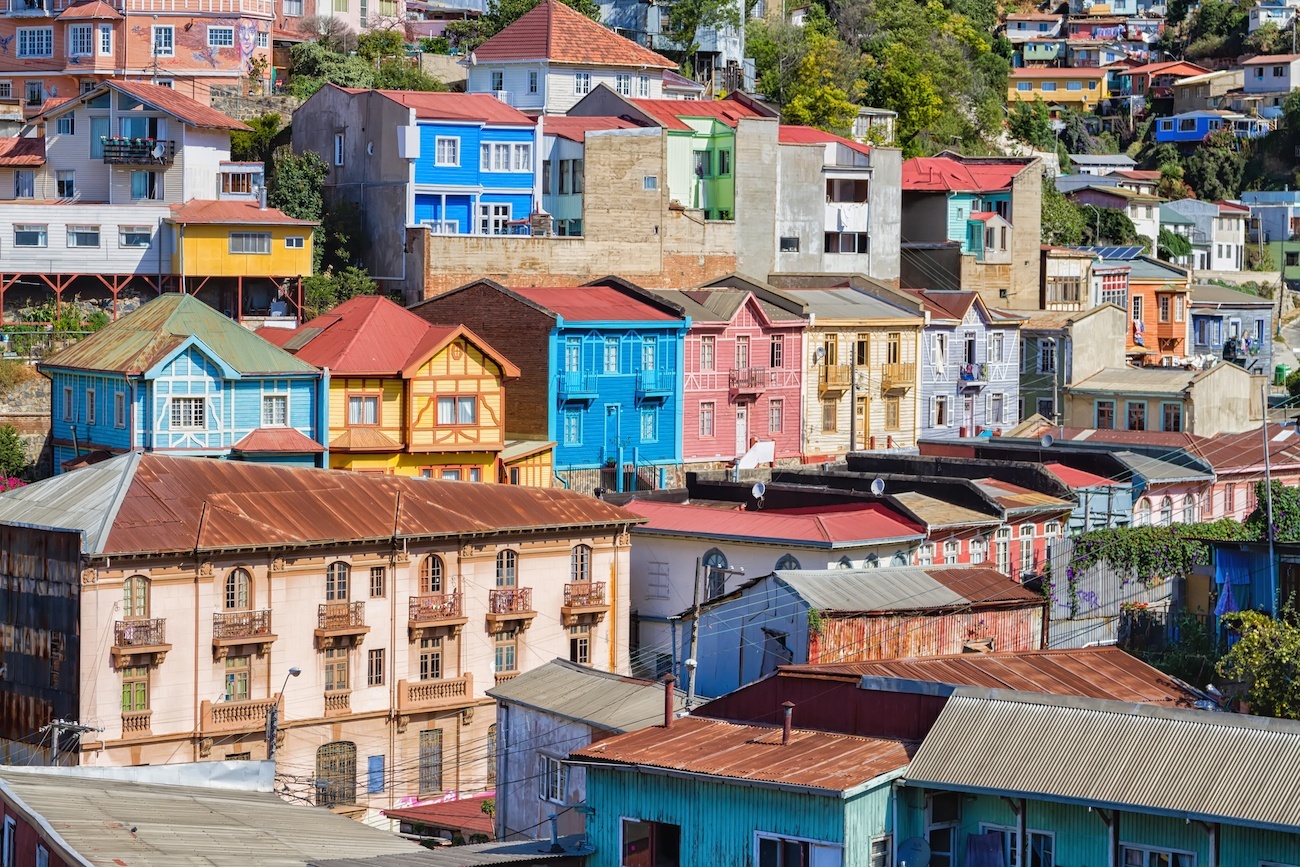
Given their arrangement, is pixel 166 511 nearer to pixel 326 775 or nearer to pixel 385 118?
pixel 326 775

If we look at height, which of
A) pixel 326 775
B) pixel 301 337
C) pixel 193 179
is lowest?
pixel 326 775

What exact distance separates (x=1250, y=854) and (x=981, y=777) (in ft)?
12.7

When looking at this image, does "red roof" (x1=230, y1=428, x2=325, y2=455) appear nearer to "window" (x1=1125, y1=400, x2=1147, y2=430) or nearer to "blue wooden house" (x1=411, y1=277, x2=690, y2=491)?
"blue wooden house" (x1=411, y1=277, x2=690, y2=491)

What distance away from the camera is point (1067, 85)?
474ft

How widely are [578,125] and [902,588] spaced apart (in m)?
31.0

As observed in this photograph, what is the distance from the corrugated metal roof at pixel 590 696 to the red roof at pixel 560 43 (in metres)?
44.2

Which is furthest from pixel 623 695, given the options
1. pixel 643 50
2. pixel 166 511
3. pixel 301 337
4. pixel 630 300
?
pixel 643 50

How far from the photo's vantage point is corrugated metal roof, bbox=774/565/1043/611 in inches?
1800

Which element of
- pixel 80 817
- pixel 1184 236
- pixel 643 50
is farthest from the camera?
pixel 1184 236

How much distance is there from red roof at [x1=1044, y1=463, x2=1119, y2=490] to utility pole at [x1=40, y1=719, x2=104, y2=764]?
27921 millimetres

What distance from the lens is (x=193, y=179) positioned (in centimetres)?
6744

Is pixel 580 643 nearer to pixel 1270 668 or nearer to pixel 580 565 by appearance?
pixel 580 565

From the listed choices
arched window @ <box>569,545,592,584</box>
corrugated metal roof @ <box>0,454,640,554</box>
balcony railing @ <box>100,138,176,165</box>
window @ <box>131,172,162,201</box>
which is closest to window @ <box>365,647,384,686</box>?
corrugated metal roof @ <box>0,454,640,554</box>

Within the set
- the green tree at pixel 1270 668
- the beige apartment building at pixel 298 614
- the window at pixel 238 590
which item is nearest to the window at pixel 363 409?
the beige apartment building at pixel 298 614
